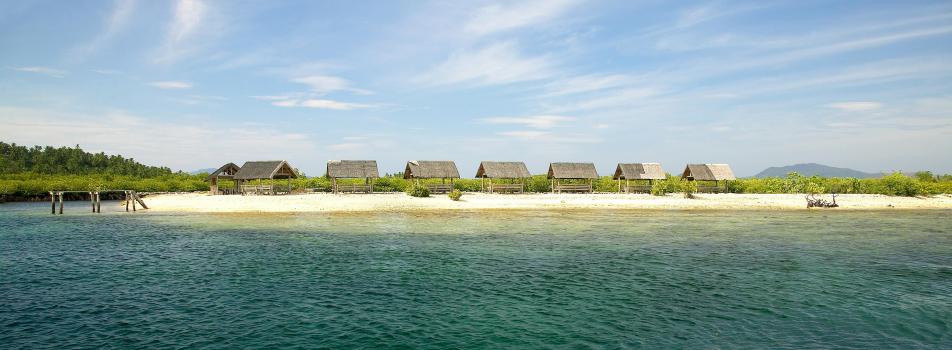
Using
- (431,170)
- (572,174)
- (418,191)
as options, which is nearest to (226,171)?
(418,191)

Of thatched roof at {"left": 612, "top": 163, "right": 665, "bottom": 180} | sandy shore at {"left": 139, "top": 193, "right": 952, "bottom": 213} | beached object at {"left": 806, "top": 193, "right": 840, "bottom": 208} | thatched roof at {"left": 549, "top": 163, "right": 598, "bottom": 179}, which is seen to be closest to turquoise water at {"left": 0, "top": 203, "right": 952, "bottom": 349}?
sandy shore at {"left": 139, "top": 193, "right": 952, "bottom": 213}

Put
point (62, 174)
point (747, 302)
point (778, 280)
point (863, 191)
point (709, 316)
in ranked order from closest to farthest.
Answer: point (709, 316)
point (747, 302)
point (778, 280)
point (863, 191)
point (62, 174)

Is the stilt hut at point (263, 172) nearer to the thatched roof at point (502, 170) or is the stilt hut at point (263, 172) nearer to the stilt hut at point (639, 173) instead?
the thatched roof at point (502, 170)

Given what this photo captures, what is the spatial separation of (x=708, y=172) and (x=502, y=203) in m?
23.9

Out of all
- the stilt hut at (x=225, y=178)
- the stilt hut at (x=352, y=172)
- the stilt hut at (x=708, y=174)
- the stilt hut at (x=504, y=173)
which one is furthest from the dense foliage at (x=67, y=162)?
the stilt hut at (x=708, y=174)

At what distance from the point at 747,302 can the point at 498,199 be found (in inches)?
1359

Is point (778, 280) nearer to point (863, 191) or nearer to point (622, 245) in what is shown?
point (622, 245)

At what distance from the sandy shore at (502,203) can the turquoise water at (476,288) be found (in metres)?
13.5

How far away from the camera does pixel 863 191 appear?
175 feet

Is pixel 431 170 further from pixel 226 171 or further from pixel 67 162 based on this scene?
pixel 67 162

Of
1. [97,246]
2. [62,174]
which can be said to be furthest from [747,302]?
[62,174]

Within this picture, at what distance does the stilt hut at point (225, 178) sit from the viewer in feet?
167

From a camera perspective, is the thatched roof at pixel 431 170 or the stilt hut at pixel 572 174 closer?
the thatched roof at pixel 431 170

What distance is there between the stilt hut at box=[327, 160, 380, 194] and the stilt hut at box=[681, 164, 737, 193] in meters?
32.5
